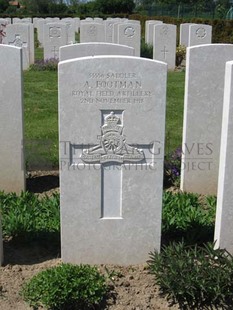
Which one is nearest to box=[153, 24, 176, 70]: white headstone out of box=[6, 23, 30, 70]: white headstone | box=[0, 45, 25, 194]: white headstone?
box=[6, 23, 30, 70]: white headstone

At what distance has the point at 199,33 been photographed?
52.2ft

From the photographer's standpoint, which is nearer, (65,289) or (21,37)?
(65,289)

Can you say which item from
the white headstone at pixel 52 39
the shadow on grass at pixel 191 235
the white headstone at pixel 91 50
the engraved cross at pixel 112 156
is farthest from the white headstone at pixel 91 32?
the engraved cross at pixel 112 156

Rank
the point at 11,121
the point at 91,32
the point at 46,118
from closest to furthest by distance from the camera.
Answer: the point at 11,121 → the point at 46,118 → the point at 91,32

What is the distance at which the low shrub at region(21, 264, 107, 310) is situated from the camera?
3.59m

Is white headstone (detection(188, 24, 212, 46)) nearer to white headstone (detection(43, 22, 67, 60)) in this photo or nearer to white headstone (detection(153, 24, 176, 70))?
white headstone (detection(153, 24, 176, 70))

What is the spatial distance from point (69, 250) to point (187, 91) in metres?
2.32

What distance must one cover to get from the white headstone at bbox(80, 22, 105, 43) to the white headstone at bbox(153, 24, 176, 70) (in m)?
2.19

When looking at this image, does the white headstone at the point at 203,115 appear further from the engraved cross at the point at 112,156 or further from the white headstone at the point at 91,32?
the white headstone at the point at 91,32

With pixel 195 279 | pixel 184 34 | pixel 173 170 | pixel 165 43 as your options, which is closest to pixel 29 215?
pixel 195 279

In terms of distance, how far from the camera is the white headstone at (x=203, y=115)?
5562 mm

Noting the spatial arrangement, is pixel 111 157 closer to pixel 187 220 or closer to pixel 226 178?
pixel 226 178

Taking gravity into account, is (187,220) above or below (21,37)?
below

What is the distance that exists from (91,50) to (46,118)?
2895 millimetres
